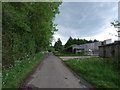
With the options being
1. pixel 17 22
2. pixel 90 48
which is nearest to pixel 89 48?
pixel 90 48

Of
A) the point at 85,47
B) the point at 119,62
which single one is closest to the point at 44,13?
the point at 119,62

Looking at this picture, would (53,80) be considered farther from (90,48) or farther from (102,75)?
(90,48)

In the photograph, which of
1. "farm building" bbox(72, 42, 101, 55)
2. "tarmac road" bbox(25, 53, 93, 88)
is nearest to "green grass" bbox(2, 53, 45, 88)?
"tarmac road" bbox(25, 53, 93, 88)

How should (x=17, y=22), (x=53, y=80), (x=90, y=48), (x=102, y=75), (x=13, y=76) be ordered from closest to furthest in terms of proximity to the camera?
(x=13, y=76) → (x=53, y=80) → (x=102, y=75) → (x=17, y=22) → (x=90, y=48)

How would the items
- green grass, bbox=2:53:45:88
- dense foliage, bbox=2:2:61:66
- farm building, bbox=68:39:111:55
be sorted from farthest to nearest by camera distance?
1. farm building, bbox=68:39:111:55
2. dense foliage, bbox=2:2:61:66
3. green grass, bbox=2:53:45:88

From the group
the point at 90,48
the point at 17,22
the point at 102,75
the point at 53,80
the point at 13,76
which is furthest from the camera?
the point at 90,48

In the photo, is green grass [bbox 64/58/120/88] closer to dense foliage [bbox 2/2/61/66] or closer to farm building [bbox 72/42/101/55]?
dense foliage [bbox 2/2/61/66]

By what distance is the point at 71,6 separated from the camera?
10445 millimetres

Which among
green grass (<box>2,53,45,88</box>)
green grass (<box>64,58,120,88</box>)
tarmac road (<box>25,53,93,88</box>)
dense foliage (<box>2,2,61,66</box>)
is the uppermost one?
dense foliage (<box>2,2,61,66</box>)

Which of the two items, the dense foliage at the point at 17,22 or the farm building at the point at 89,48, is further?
the farm building at the point at 89,48

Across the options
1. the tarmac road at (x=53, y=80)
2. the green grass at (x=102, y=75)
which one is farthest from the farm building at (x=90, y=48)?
the tarmac road at (x=53, y=80)

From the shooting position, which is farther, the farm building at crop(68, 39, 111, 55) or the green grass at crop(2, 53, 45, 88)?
the farm building at crop(68, 39, 111, 55)

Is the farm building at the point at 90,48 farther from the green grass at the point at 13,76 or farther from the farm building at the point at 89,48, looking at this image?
the green grass at the point at 13,76

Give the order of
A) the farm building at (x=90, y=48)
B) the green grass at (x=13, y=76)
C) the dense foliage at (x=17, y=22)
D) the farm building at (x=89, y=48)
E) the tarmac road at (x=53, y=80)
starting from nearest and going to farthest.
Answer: the green grass at (x=13, y=76) < the tarmac road at (x=53, y=80) < the dense foliage at (x=17, y=22) < the farm building at (x=90, y=48) < the farm building at (x=89, y=48)
